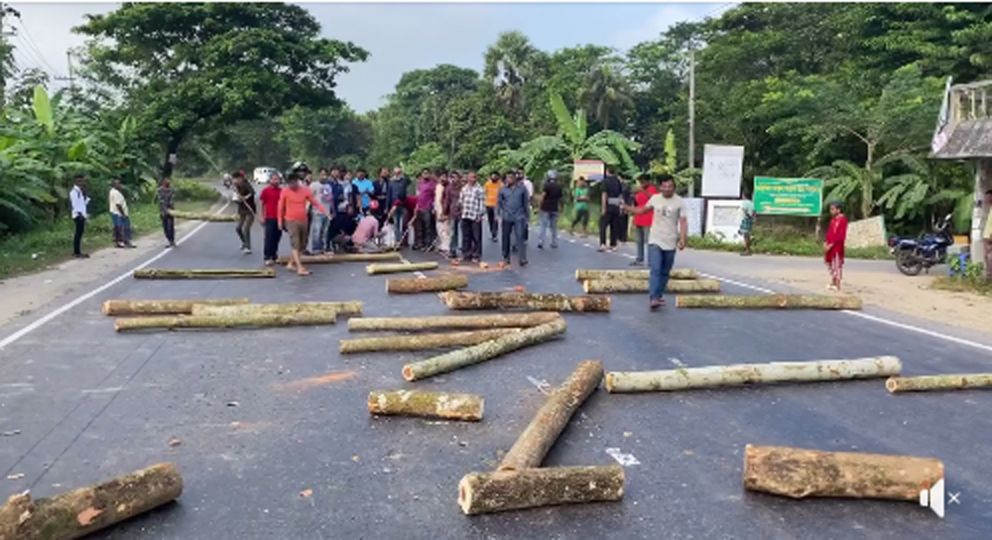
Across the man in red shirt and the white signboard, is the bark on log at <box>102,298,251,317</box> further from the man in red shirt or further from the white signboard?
the white signboard

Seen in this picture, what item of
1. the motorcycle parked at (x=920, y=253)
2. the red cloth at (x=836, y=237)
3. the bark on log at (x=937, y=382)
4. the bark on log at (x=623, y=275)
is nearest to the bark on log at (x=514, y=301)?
the bark on log at (x=623, y=275)

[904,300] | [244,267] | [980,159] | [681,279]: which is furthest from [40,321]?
[980,159]

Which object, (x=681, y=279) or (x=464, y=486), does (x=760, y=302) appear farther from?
(x=464, y=486)

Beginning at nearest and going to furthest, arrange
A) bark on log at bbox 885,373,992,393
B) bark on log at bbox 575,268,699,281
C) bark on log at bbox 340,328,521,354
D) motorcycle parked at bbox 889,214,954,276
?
bark on log at bbox 885,373,992,393 → bark on log at bbox 340,328,521,354 → bark on log at bbox 575,268,699,281 → motorcycle parked at bbox 889,214,954,276

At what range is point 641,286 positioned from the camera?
12117mm

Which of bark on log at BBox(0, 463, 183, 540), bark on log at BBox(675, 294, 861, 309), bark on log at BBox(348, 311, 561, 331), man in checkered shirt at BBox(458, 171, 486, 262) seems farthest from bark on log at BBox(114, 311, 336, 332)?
man in checkered shirt at BBox(458, 171, 486, 262)

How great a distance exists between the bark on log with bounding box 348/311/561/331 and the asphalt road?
1.37ft

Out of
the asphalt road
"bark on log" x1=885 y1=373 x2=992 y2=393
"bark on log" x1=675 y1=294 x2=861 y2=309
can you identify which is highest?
"bark on log" x1=675 y1=294 x2=861 y2=309

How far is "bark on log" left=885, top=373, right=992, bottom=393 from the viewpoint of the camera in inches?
275

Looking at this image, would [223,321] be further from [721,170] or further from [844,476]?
[721,170]

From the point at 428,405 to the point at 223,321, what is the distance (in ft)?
13.6

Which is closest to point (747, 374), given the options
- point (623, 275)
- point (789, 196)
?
point (623, 275)

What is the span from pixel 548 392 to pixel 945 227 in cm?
1475

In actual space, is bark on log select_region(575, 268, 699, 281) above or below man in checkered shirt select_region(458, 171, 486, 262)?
below
